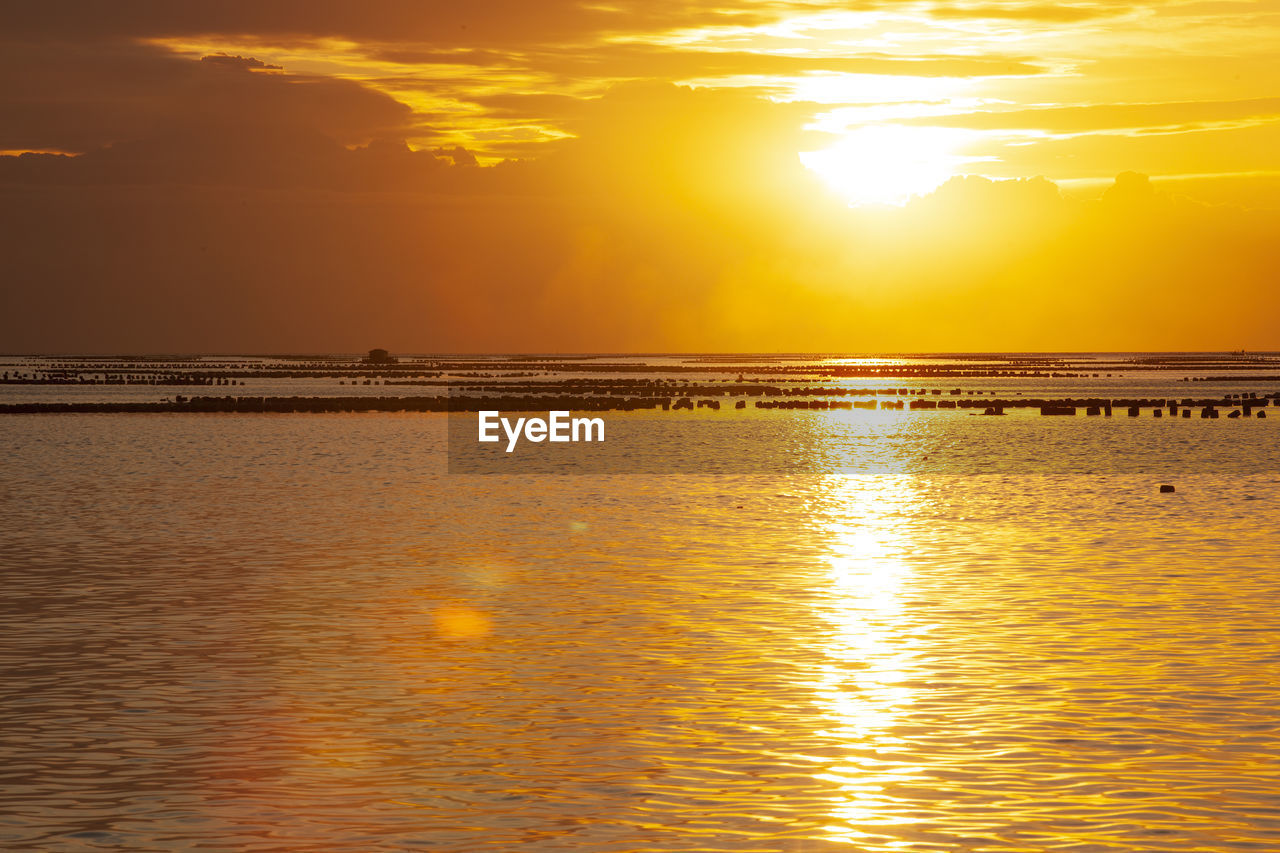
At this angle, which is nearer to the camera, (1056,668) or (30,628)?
(1056,668)

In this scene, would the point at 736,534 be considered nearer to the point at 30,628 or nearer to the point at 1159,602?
the point at 1159,602

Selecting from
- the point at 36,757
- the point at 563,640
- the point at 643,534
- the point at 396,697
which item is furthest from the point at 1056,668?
the point at 643,534

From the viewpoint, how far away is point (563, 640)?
18797 mm

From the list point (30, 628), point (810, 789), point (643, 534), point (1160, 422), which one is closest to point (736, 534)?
point (643, 534)

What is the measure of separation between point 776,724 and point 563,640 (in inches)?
200

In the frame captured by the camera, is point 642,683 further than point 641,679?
No

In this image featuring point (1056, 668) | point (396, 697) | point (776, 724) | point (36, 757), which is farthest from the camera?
point (1056, 668)

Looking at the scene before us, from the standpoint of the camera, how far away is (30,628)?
766 inches

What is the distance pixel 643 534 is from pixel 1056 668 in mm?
14894

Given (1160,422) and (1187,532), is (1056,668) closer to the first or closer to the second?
(1187,532)

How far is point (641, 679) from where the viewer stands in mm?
16391

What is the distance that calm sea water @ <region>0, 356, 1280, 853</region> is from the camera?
445 inches

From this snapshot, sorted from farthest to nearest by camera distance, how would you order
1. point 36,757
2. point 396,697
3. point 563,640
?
1. point 563,640
2. point 396,697
3. point 36,757

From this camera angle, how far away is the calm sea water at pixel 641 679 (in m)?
11.3
